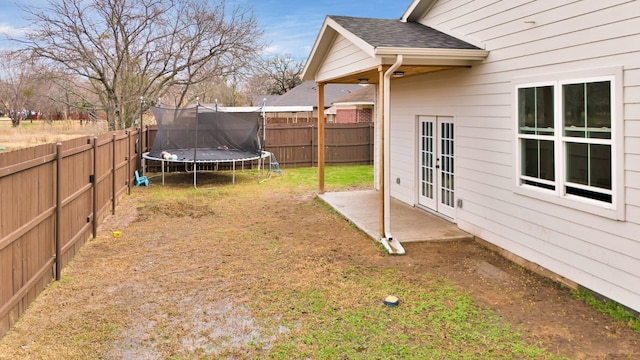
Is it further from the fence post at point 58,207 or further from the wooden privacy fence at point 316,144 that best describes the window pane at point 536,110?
the wooden privacy fence at point 316,144

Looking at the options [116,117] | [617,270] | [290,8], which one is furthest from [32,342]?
[290,8]

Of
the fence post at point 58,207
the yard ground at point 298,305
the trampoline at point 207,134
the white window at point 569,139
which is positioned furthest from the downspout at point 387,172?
the trampoline at point 207,134

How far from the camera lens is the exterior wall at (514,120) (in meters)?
4.02

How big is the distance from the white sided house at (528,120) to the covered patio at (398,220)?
256 millimetres

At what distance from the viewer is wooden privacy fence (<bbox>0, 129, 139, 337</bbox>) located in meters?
3.70

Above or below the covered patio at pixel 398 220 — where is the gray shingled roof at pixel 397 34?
above

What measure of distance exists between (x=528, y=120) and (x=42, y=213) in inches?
208

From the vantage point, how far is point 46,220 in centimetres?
461

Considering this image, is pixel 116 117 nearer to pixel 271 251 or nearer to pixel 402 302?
pixel 271 251

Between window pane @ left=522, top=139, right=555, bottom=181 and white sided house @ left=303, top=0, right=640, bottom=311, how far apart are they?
0.5 inches

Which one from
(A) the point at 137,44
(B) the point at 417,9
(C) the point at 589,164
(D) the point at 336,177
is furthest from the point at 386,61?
(A) the point at 137,44

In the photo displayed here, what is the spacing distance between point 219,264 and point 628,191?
4.33 meters

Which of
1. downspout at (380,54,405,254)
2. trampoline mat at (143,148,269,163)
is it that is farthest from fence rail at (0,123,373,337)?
downspout at (380,54,405,254)

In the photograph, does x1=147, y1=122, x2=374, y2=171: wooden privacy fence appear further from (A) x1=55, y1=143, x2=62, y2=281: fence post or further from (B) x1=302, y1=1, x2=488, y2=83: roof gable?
(A) x1=55, y1=143, x2=62, y2=281: fence post
